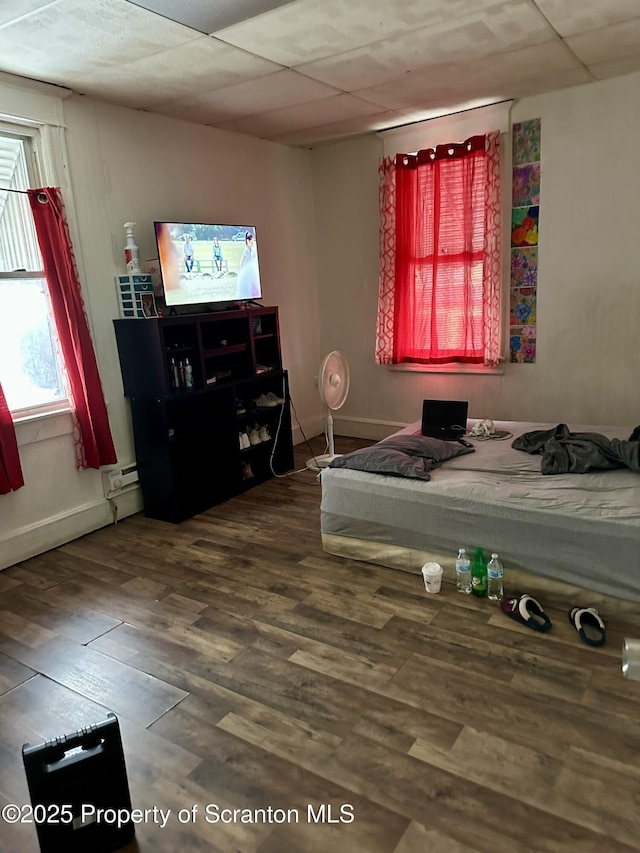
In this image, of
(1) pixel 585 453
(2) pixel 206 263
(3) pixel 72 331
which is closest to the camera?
(1) pixel 585 453

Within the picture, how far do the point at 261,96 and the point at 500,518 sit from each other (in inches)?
119

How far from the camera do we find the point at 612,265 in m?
4.15

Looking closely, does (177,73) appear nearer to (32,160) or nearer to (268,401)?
(32,160)

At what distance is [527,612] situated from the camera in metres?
2.47

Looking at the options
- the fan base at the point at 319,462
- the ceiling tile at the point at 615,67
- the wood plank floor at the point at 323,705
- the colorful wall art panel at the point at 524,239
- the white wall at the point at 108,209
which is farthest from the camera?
the fan base at the point at 319,462

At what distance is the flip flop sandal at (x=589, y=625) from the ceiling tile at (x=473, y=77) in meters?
2.96

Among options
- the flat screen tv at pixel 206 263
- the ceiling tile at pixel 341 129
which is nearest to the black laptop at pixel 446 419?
the flat screen tv at pixel 206 263

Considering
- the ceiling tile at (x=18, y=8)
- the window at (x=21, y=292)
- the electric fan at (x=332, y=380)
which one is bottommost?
the electric fan at (x=332, y=380)

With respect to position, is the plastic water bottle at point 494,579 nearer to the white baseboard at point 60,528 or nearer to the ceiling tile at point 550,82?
the white baseboard at point 60,528

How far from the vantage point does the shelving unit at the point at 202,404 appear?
3.72 meters

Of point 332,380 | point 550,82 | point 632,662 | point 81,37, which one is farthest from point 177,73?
point 632,662

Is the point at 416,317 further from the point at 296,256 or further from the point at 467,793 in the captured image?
the point at 467,793

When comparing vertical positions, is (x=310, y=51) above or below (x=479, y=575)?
above

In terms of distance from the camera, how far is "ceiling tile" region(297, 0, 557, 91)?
2818 mm
